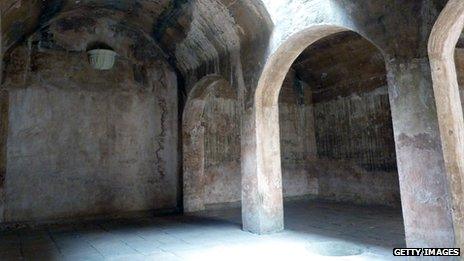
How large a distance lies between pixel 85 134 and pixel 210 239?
4319 millimetres

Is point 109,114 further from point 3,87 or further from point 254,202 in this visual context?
point 254,202

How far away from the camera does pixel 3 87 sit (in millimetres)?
7496

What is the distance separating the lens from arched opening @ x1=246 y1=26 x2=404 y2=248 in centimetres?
622

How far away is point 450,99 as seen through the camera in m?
3.76

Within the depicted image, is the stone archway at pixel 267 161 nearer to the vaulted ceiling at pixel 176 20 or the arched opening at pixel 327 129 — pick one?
the arched opening at pixel 327 129

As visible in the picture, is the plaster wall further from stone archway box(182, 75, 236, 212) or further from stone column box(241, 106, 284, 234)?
stone archway box(182, 75, 236, 212)

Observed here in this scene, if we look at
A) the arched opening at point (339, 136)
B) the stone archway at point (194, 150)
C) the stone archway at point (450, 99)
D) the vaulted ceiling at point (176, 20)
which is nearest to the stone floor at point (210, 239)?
the arched opening at point (339, 136)

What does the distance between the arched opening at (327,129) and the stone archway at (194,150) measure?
2018 mm

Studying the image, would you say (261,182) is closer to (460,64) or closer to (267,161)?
(267,161)

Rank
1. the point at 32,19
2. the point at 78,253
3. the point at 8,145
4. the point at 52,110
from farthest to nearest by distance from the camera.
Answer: the point at 52,110 → the point at 8,145 → the point at 32,19 → the point at 78,253

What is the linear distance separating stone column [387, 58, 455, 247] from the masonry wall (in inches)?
240

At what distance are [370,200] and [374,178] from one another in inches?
23.7

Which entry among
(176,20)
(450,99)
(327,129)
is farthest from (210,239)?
(327,129)

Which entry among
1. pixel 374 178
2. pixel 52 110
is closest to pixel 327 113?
pixel 374 178
